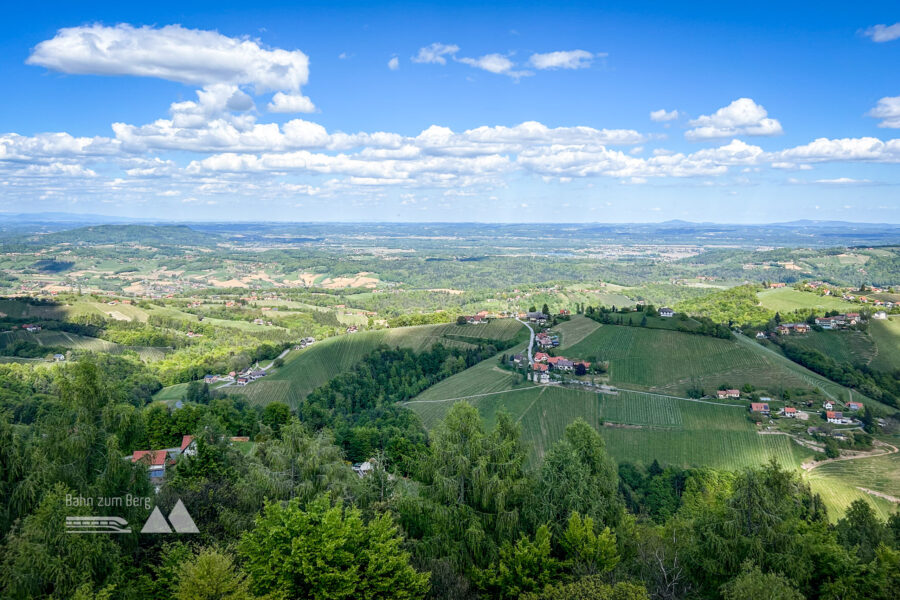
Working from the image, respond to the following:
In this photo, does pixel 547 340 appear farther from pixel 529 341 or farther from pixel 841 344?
pixel 841 344

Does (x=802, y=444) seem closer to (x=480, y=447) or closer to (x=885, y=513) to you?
(x=885, y=513)

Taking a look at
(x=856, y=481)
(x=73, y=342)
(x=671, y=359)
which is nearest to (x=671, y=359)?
(x=671, y=359)

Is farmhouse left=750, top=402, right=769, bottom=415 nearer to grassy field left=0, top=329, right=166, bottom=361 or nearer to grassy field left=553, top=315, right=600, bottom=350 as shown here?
grassy field left=553, top=315, right=600, bottom=350

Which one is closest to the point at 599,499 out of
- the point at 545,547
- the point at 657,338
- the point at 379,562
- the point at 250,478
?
the point at 545,547

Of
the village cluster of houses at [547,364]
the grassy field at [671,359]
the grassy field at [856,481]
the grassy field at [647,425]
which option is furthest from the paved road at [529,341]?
the grassy field at [856,481]

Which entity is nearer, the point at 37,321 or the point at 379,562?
the point at 379,562

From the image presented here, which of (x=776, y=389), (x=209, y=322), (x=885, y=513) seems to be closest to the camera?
(x=885, y=513)

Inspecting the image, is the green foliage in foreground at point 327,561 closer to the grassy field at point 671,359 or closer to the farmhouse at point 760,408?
the farmhouse at point 760,408
